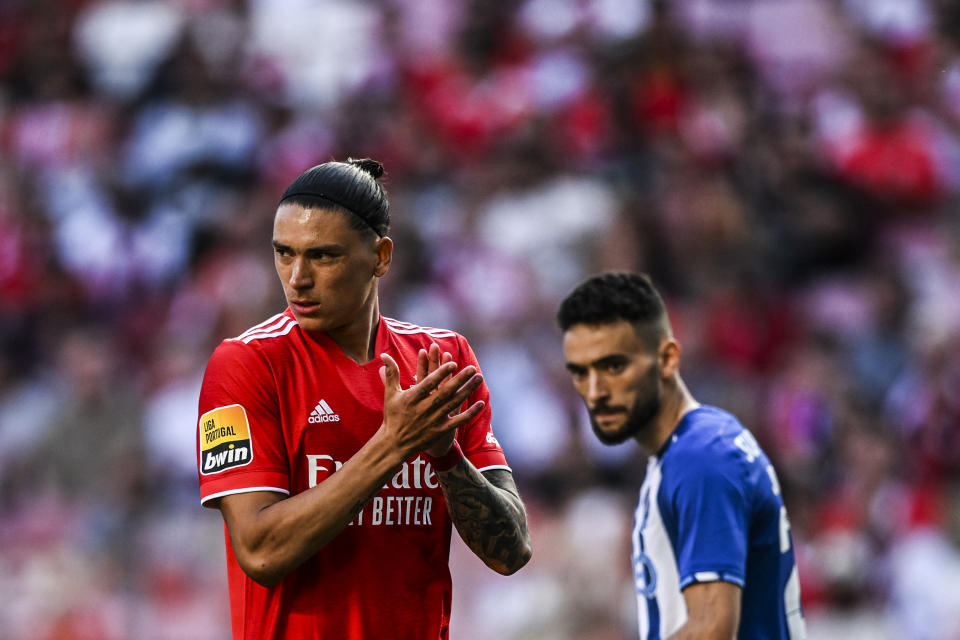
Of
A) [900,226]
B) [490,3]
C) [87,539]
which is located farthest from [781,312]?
[87,539]

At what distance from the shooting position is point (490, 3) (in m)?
11.4

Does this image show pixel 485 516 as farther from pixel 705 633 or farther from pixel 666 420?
pixel 666 420

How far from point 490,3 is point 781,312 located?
13.3 feet

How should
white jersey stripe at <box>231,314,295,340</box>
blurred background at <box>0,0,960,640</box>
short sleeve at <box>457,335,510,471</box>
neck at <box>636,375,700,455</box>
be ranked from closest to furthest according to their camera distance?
white jersey stripe at <box>231,314,295,340</box>
short sleeve at <box>457,335,510,471</box>
neck at <box>636,375,700,455</box>
blurred background at <box>0,0,960,640</box>

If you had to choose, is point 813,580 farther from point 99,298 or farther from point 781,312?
point 99,298

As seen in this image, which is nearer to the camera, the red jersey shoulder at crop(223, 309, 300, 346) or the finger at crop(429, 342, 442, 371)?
the finger at crop(429, 342, 442, 371)

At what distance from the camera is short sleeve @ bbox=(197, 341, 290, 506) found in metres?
3.46

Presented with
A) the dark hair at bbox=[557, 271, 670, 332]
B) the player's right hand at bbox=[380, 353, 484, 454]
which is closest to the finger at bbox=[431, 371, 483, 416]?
the player's right hand at bbox=[380, 353, 484, 454]

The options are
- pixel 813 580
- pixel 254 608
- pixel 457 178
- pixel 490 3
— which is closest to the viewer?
pixel 254 608

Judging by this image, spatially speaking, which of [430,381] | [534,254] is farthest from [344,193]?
[534,254]

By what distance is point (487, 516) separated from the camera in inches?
144

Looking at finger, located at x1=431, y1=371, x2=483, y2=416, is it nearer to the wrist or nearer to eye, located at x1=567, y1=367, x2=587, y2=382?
the wrist

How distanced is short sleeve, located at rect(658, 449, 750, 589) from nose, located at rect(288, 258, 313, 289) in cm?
157

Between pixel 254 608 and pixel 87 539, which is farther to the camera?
pixel 87 539
